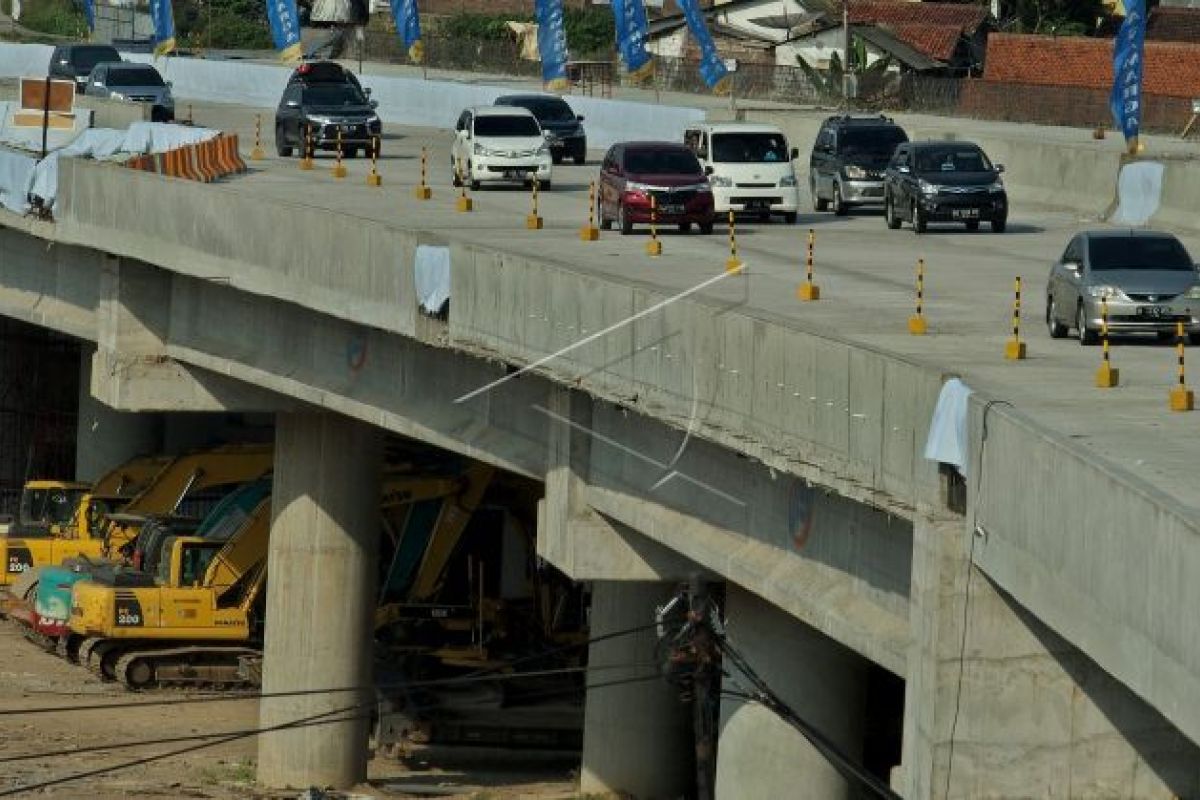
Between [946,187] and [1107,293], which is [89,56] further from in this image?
[1107,293]

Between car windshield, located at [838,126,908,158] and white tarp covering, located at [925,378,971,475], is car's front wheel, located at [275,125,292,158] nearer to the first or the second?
car windshield, located at [838,126,908,158]

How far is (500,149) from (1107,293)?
25.5 meters

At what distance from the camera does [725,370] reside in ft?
82.8

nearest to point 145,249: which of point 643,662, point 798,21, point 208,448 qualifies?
point 643,662

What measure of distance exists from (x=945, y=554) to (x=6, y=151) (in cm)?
2868

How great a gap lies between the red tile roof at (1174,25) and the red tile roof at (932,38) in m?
7.29

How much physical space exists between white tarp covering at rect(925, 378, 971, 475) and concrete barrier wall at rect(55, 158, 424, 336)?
11234mm

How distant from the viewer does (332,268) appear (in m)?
34.4

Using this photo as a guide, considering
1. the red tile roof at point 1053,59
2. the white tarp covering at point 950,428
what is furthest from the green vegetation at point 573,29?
the white tarp covering at point 950,428

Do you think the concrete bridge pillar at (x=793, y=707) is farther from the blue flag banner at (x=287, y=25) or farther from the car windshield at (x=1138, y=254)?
the blue flag banner at (x=287, y=25)

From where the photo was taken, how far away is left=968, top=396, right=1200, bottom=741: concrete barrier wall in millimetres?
16219

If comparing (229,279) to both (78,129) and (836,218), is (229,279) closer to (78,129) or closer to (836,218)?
(836,218)

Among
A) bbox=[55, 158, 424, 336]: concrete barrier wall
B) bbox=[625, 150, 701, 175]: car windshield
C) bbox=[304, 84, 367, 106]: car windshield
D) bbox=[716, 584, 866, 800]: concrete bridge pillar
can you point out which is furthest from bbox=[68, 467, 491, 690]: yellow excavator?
bbox=[304, 84, 367, 106]: car windshield

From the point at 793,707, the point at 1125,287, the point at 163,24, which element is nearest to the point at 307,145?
the point at 163,24
